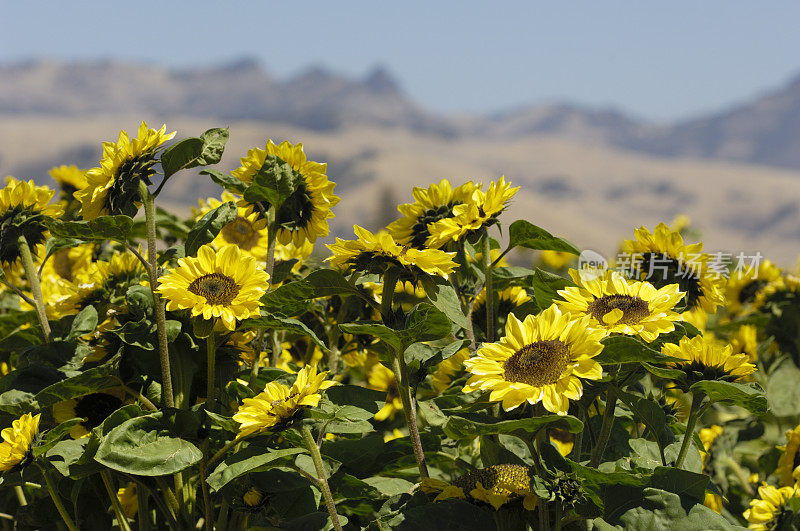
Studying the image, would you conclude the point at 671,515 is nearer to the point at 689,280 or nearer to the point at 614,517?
the point at 614,517

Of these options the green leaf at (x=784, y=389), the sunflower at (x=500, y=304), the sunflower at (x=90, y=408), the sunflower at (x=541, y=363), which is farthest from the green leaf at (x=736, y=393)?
the green leaf at (x=784, y=389)

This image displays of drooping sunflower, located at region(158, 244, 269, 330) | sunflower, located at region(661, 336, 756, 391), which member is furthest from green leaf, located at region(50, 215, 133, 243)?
sunflower, located at region(661, 336, 756, 391)

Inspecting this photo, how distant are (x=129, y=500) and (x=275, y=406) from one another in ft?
2.56

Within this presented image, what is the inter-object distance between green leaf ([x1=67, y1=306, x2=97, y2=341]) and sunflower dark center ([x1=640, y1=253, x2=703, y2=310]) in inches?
48.7

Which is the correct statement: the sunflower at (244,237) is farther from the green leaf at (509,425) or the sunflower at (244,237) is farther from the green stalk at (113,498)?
the green leaf at (509,425)

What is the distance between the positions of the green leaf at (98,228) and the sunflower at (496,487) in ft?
2.51

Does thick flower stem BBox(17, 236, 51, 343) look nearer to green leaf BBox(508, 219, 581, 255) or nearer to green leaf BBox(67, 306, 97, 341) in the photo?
green leaf BBox(67, 306, 97, 341)

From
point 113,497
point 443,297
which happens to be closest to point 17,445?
point 113,497

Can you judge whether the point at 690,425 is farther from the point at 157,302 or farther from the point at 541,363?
the point at 157,302

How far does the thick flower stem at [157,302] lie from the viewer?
1396 millimetres

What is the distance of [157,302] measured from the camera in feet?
4.61

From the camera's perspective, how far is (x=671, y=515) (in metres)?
1.35

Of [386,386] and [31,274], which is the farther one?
[386,386]

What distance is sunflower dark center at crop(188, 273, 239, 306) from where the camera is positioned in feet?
4.51
